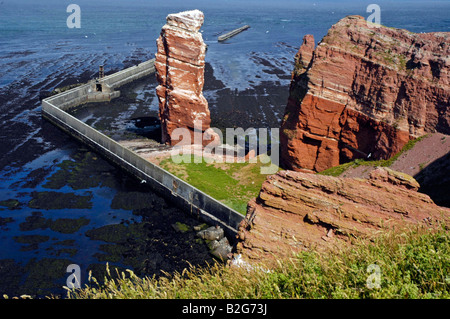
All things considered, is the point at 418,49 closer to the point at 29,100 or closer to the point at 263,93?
the point at 263,93

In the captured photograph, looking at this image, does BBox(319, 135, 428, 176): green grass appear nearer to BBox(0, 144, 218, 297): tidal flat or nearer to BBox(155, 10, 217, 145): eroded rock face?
BBox(0, 144, 218, 297): tidal flat

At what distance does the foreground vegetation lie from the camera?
9.59 meters

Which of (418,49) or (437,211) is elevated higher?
(418,49)

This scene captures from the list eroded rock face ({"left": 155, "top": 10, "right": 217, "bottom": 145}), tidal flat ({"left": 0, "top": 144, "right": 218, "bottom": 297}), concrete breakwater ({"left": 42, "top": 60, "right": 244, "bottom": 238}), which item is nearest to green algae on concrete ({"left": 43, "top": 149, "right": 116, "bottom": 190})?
tidal flat ({"left": 0, "top": 144, "right": 218, "bottom": 297})

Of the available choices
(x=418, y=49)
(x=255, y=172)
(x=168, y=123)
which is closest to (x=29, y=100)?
(x=168, y=123)

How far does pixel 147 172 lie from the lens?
3228 centimetres

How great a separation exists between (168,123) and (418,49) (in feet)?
69.1

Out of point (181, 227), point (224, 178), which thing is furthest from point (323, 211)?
point (224, 178)

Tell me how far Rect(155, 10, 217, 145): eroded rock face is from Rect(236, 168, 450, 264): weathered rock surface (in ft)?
73.2

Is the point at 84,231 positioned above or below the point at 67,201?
below

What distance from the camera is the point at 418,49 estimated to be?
25.7m

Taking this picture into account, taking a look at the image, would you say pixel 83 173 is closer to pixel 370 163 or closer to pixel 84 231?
pixel 84 231

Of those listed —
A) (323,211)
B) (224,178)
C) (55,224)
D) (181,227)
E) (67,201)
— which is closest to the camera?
(323,211)

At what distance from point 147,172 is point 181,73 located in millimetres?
9879
